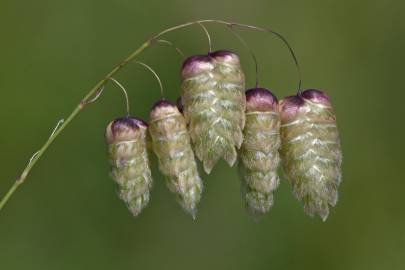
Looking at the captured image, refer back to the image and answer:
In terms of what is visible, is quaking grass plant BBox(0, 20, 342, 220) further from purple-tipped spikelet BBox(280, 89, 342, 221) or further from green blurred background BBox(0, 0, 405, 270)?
green blurred background BBox(0, 0, 405, 270)

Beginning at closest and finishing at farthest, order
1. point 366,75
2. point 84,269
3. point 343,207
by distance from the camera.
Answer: point 84,269
point 343,207
point 366,75

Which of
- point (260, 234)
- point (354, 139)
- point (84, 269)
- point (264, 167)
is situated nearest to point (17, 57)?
point (84, 269)

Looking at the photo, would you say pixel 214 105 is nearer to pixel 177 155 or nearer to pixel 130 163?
pixel 177 155

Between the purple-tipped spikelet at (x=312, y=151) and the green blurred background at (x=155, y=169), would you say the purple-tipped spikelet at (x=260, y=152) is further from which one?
the green blurred background at (x=155, y=169)

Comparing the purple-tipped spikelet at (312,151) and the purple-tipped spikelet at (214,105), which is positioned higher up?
Result: the purple-tipped spikelet at (214,105)

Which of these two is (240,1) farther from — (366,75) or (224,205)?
(224,205)

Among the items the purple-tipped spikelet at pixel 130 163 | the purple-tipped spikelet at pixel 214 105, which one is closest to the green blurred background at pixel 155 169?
the purple-tipped spikelet at pixel 130 163
